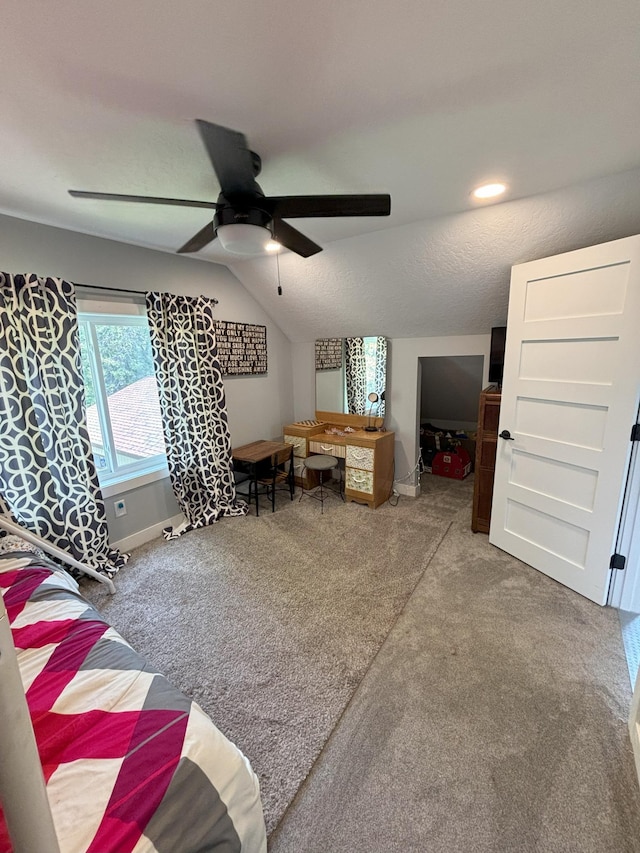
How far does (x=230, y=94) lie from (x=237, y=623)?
2510 millimetres

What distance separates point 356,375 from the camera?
398cm

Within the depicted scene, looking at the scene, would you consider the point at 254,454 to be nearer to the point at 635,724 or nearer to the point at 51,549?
the point at 51,549

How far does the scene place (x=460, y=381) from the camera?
4.59 meters

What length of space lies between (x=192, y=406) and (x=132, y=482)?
0.80 meters

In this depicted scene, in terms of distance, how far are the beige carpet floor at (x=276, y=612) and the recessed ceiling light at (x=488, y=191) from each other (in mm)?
2444

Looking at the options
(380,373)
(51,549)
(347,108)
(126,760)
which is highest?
(347,108)

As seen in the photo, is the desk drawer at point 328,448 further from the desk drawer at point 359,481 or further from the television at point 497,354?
the television at point 497,354

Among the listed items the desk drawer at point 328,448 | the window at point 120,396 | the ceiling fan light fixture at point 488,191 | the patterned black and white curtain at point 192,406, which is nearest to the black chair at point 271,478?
the desk drawer at point 328,448

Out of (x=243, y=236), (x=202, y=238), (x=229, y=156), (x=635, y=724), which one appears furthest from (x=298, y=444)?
(x=635, y=724)

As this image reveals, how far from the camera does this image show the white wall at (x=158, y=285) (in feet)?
7.44

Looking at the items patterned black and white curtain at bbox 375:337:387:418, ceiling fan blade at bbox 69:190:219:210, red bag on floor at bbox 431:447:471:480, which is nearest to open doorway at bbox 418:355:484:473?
red bag on floor at bbox 431:447:471:480

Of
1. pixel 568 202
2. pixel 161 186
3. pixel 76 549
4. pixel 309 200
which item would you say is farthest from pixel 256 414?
pixel 568 202

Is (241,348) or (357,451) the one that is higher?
(241,348)

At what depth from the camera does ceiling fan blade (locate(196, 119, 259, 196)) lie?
107 centimetres
